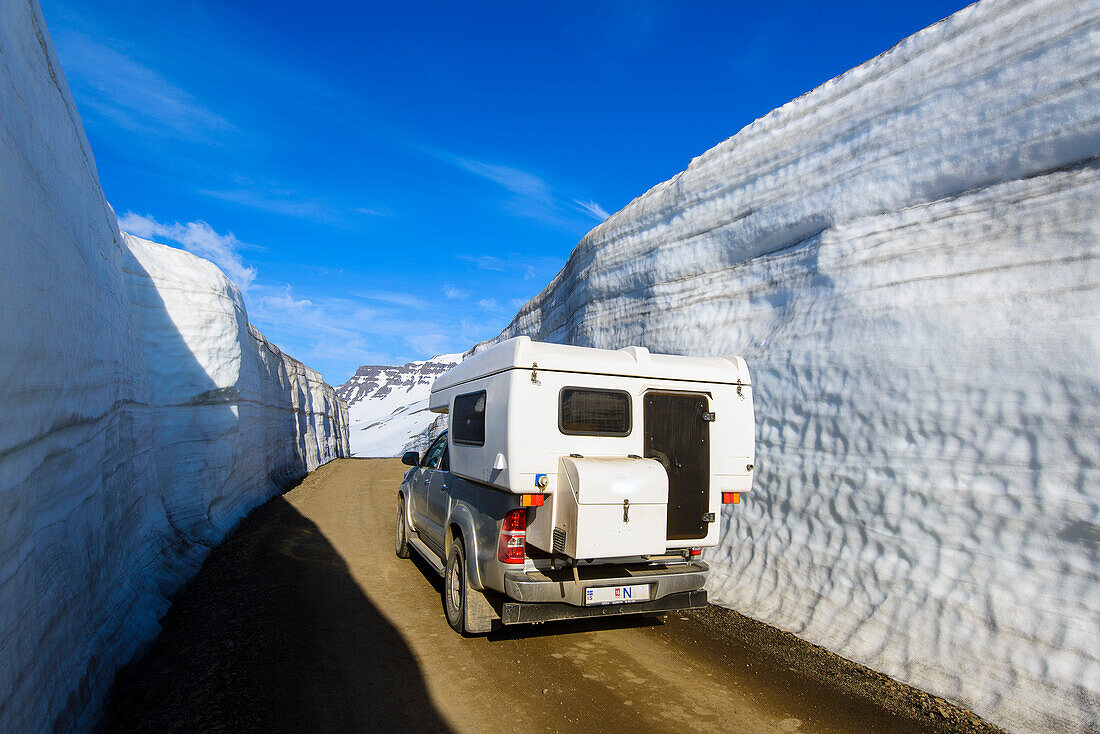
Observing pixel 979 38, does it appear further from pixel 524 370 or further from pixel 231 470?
pixel 231 470

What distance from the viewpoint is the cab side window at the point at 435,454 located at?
714 centimetres

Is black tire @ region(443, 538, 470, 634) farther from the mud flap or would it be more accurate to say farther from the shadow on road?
the shadow on road

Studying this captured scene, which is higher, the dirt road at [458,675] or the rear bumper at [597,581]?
the rear bumper at [597,581]

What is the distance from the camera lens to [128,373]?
22.1 feet

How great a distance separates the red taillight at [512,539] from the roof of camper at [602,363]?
50.6 inches

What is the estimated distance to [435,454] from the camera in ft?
24.0

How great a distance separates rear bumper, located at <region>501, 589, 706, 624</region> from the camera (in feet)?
14.6

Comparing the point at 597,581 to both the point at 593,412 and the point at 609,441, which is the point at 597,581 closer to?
the point at 609,441

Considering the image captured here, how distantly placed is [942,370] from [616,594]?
3652mm

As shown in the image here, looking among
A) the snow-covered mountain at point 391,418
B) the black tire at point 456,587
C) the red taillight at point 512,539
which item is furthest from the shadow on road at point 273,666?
the snow-covered mountain at point 391,418

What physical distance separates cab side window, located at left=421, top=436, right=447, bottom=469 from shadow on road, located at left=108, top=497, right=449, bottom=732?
171cm

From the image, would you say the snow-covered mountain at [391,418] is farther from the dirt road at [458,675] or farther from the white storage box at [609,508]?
the white storage box at [609,508]

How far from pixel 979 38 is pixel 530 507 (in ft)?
22.1

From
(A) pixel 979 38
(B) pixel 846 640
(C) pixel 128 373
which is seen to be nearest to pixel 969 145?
(A) pixel 979 38
